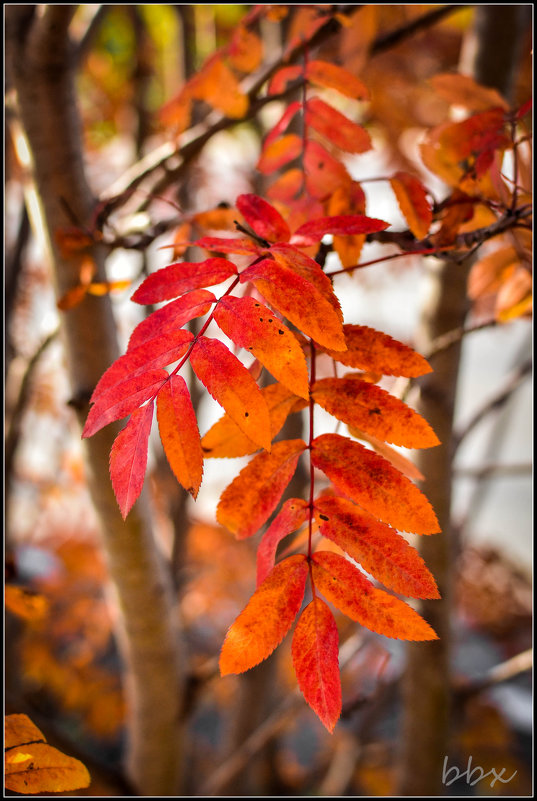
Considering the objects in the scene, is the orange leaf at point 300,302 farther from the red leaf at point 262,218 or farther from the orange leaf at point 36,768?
the orange leaf at point 36,768

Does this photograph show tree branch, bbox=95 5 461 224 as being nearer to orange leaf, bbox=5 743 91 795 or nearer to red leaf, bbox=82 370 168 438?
red leaf, bbox=82 370 168 438

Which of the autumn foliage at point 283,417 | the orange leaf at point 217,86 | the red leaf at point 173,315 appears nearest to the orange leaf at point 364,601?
the autumn foliage at point 283,417

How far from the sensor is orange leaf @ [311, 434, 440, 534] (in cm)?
39

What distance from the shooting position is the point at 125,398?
0.40 m

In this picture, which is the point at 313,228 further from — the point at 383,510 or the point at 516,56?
the point at 516,56

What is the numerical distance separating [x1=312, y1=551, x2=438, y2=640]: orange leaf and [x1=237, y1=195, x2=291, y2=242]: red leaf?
286 millimetres

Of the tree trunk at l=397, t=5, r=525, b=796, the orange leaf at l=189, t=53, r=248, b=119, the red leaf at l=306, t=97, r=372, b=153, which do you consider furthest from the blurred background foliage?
the red leaf at l=306, t=97, r=372, b=153

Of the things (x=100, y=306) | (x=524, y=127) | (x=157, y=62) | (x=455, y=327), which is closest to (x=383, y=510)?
(x=524, y=127)

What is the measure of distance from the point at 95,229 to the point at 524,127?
0.55 m

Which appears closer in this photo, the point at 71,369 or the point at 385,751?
the point at 71,369

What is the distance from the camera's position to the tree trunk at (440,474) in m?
0.98

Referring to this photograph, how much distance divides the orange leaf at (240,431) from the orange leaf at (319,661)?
5.9 inches

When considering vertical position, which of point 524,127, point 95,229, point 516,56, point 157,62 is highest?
point 157,62

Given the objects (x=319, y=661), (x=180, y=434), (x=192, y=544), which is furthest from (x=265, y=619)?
(x=192, y=544)
